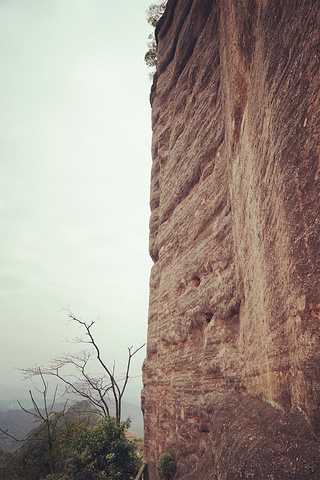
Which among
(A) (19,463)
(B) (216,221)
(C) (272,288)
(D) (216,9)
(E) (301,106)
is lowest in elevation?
(A) (19,463)

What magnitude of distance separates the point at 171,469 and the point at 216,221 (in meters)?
6.30

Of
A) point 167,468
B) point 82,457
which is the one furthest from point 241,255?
point 82,457

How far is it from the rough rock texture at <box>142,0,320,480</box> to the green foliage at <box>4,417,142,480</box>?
169cm

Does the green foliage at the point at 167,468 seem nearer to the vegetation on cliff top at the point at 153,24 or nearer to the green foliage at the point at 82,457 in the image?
the green foliage at the point at 82,457

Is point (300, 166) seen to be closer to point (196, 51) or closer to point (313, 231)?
point (313, 231)

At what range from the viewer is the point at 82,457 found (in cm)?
959

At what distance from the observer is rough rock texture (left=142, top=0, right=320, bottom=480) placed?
268cm

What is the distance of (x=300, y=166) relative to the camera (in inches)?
109

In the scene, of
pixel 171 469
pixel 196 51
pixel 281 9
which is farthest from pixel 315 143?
pixel 196 51

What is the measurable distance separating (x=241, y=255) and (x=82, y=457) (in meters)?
9.28

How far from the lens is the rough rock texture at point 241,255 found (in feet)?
8.79

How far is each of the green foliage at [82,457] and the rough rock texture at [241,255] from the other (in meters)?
1.69

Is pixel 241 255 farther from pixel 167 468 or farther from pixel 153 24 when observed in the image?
pixel 153 24

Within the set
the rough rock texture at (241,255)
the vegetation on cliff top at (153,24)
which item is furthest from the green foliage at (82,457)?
the vegetation on cliff top at (153,24)
